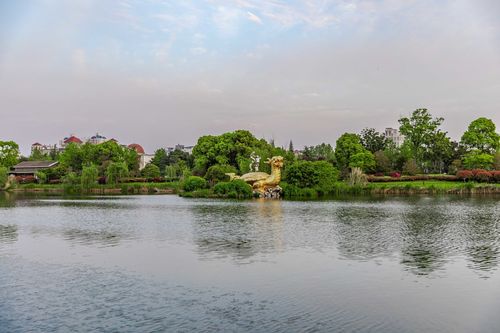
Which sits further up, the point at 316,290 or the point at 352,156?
the point at 352,156

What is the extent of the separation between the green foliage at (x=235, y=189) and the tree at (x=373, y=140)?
31.4 metres

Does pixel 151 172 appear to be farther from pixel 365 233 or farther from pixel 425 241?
pixel 425 241

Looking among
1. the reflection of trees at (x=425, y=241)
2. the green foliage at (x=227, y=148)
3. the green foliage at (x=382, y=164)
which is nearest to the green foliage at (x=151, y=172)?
the green foliage at (x=227, y=148)

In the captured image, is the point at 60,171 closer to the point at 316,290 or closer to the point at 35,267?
the point at 35,267

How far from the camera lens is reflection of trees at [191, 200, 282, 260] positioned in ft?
48.2

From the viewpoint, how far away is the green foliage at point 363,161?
57.8m

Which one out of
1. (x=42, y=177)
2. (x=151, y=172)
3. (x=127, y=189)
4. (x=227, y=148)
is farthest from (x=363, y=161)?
(x=42, y=177)

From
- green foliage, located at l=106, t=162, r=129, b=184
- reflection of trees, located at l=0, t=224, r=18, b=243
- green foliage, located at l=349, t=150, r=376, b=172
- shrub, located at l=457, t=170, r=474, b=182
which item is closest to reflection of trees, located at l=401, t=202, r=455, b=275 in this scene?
reflection of trees, located at l=0, t=224, r=18, b=243

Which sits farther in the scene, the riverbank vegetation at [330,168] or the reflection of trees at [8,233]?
the riverbank vegetation at [330,168]

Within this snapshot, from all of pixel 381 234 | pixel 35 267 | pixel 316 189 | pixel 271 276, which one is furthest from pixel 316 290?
pixel 316 189

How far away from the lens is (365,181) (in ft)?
156

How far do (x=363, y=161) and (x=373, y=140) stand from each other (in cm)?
1120

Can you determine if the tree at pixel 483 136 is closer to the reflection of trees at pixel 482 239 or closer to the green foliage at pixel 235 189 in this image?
the green foliage at pixel 235 189

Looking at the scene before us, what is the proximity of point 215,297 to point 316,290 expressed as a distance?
2136 mm
